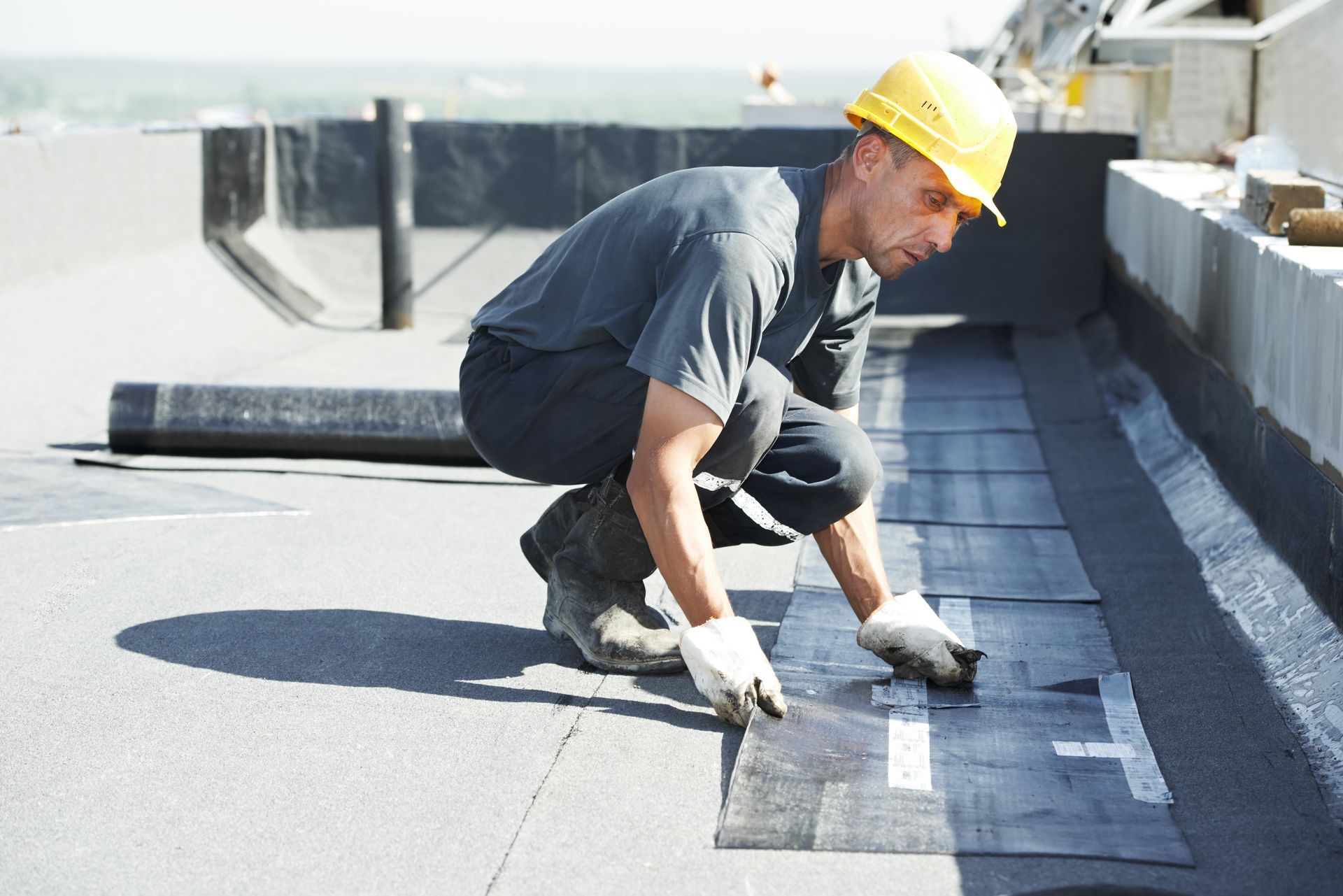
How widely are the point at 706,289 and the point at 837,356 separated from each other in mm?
723

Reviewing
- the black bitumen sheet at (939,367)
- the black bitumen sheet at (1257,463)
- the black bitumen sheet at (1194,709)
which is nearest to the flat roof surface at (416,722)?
the black bitumen sheet at (1194,709)

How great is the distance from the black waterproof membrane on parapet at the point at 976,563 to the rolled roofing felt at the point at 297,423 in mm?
1532

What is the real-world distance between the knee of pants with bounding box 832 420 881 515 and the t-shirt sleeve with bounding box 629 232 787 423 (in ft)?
1.58

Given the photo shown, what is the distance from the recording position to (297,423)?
4.94 m

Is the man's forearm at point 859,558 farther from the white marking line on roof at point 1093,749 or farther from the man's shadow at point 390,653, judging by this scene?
the white marking line on roof at point 1093,749

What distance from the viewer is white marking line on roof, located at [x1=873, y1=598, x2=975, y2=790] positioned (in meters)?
2.53

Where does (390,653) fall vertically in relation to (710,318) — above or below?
below

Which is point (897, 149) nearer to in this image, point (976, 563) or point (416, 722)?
point (416, 722)

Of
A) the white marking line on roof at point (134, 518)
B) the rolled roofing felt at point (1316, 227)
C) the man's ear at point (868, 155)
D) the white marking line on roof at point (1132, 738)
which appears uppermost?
the man's ear at point (868, 155)

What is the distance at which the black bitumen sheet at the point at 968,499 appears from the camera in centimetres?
460

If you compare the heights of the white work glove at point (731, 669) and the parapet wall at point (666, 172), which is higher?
the parapet wall at point (666, 172)

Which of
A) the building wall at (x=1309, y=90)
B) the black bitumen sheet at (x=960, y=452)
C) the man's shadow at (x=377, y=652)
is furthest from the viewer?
the building wall at (x=1309, y=90)

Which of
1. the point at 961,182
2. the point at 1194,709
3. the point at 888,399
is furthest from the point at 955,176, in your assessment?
the point at 888,399

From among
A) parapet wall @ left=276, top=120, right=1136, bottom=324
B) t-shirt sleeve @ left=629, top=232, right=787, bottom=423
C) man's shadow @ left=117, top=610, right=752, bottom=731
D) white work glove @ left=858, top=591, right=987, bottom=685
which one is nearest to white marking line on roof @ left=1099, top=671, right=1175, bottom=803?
white work glove @ left=858, top=591, right=987, bottom=685
